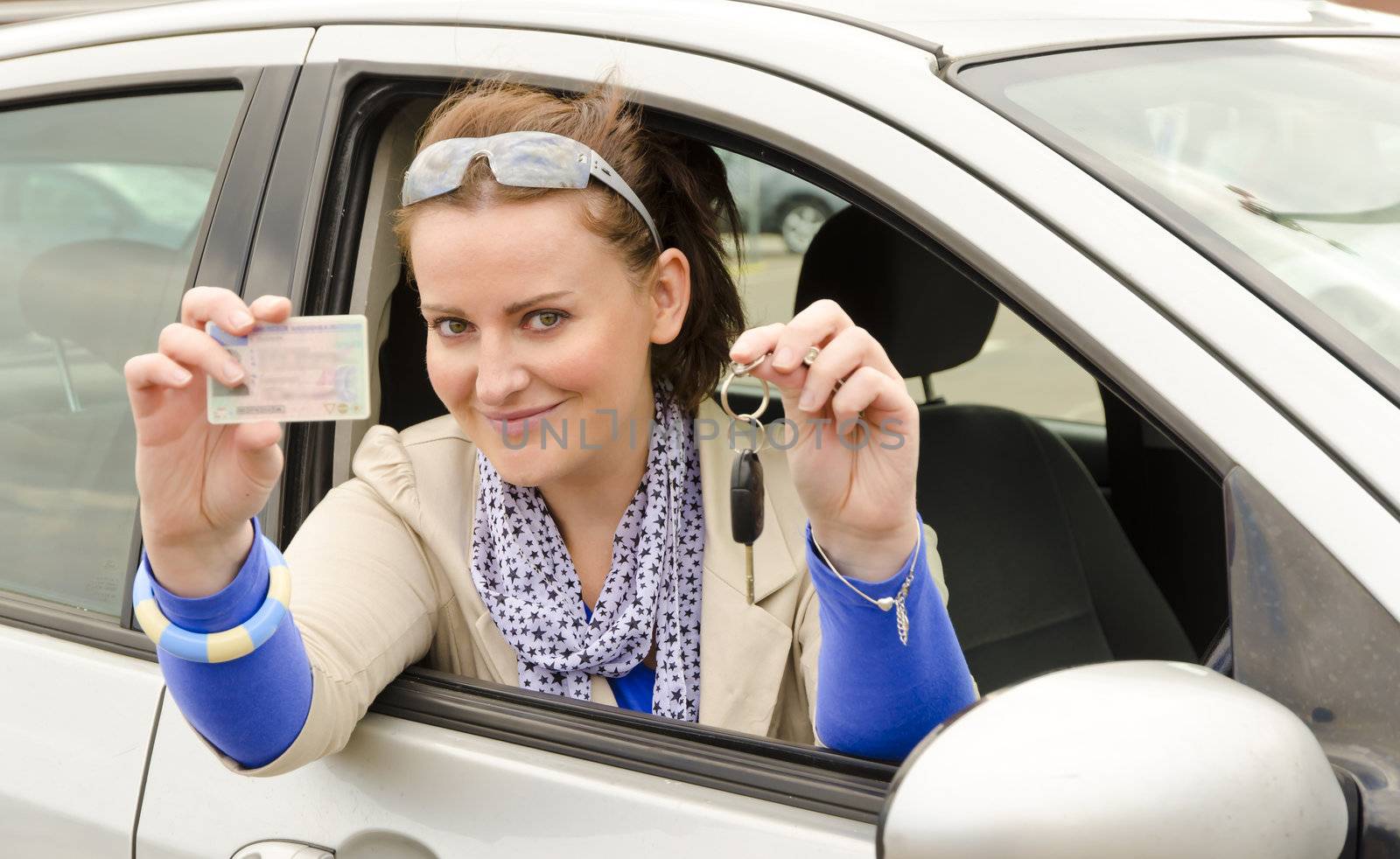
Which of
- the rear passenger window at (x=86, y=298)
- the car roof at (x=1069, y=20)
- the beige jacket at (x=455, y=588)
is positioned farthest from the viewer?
the rear passenger window at (x=86, y=298)

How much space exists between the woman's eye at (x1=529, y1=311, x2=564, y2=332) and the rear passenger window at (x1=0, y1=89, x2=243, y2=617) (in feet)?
1.50

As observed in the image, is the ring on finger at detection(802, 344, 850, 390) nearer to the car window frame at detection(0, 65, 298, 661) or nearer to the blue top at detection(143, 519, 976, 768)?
the blue top at detection(143, 519, 976, 768)

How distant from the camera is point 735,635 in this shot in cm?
157

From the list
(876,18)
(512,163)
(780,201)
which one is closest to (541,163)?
(512,163)

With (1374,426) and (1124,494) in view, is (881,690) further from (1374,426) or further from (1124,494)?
(1124,494)

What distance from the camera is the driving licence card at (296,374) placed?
117 centimetres

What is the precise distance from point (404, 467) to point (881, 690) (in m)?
0.64

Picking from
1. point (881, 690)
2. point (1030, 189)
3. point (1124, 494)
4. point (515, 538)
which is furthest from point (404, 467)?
point (1124, 494)

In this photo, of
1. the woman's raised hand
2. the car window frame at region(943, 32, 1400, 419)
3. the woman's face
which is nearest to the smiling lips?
the woman's face

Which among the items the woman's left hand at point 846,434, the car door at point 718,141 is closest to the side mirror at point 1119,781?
the car door at point 718,141

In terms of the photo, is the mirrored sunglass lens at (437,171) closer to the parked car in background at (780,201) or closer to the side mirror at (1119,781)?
the parked car in background at (780,201)

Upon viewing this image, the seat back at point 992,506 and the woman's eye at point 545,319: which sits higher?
the woman's eye at point 545,319

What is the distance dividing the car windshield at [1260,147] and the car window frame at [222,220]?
0.82 metres

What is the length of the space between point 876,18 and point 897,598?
0.58 m
